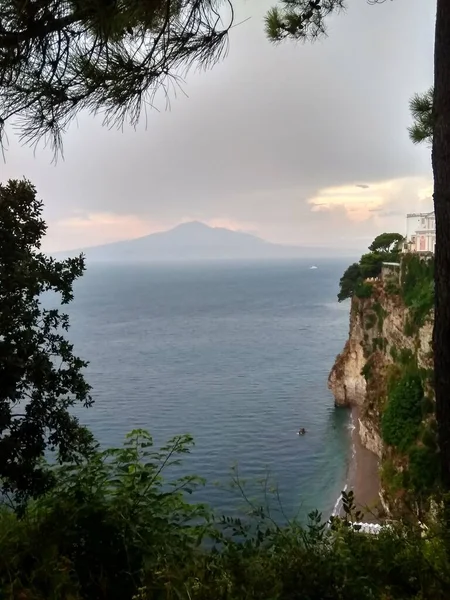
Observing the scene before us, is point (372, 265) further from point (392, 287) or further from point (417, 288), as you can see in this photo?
point (417, 288)

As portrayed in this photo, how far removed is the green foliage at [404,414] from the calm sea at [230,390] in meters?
2.39

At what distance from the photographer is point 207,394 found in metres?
26.6

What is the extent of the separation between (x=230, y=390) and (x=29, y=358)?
2464 cm

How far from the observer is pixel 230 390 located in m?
27.3

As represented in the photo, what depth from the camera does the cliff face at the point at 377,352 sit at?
15.6m

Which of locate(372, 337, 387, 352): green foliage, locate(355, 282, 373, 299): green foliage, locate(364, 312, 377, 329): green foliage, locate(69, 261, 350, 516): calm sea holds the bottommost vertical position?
locate(69, 261, 350, 516): calm sea

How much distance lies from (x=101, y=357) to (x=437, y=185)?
32.9 meters

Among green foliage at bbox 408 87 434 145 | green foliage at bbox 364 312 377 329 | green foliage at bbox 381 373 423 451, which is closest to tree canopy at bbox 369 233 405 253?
green foliage at bbox 364 312 377 329

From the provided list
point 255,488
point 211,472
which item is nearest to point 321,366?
point 211,472

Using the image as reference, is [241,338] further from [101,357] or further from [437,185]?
[437,185]

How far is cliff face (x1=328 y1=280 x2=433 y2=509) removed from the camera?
15648mm

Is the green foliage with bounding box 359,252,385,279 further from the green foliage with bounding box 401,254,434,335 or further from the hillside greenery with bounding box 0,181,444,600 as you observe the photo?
the hillside greenery with bounding box 0,181,444,600

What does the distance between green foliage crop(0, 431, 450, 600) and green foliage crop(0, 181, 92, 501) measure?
0.22 metres

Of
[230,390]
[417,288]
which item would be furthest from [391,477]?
[230,390]
